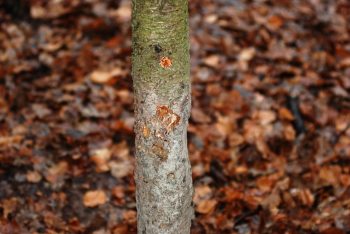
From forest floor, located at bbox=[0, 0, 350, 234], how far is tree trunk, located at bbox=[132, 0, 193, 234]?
20.9 inches

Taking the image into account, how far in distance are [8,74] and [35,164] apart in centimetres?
91

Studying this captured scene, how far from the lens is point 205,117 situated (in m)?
2.85

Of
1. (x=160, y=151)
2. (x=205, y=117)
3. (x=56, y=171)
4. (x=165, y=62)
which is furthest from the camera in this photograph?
(x=205, y=117)

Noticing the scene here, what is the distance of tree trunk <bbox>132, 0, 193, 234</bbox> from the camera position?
143cm

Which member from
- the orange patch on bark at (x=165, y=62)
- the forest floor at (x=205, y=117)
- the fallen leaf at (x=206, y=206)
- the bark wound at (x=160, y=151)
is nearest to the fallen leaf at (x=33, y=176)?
the forest floor at (x=205, y=117)

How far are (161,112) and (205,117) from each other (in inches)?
52.7

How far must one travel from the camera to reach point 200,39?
11.3 feet

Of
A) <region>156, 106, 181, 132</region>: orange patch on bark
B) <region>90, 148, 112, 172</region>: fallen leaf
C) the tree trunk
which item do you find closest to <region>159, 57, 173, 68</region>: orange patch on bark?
the tree trunk

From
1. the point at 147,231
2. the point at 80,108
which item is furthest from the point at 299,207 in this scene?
the point at 80,108

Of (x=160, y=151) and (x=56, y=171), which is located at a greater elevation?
(x=160, y=151)

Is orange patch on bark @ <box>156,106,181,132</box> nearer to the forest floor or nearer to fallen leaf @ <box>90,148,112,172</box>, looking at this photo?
the forest floor

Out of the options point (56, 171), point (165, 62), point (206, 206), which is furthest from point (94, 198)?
point (165, 62)

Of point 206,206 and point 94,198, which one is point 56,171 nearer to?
point 94,198

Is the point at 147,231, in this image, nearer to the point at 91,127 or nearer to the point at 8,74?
the point at 91,127
